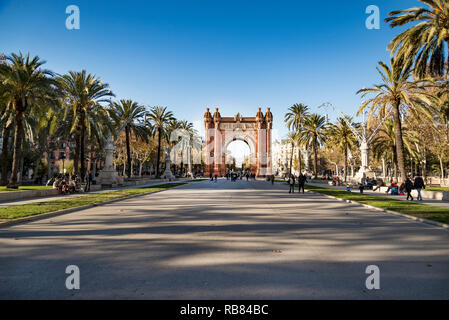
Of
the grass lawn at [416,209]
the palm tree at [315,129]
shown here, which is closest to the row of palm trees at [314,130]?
the palm tree at [315,129]

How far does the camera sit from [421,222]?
943cm

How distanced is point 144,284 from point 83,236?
386 centimetres

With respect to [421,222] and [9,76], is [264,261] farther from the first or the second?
[9,76]

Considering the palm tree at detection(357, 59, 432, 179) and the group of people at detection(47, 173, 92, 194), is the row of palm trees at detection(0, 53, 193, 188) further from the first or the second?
the palm tree at detection(357, 59, 432, 179)

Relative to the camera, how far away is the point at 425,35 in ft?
52.6

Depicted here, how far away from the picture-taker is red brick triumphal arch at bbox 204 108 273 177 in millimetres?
78000

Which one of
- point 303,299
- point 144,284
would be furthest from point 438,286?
point 144,284

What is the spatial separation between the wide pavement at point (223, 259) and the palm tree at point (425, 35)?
12.3m

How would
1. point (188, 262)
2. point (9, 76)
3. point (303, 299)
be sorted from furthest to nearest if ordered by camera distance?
point (9, 76)
point (188, 262)
point (303, 299)

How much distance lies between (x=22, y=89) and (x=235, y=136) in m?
61.9

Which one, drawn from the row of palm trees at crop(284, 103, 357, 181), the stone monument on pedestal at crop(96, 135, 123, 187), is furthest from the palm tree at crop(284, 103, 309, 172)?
the stone monument on pedestal at crop(96, 135, 123, 187)
